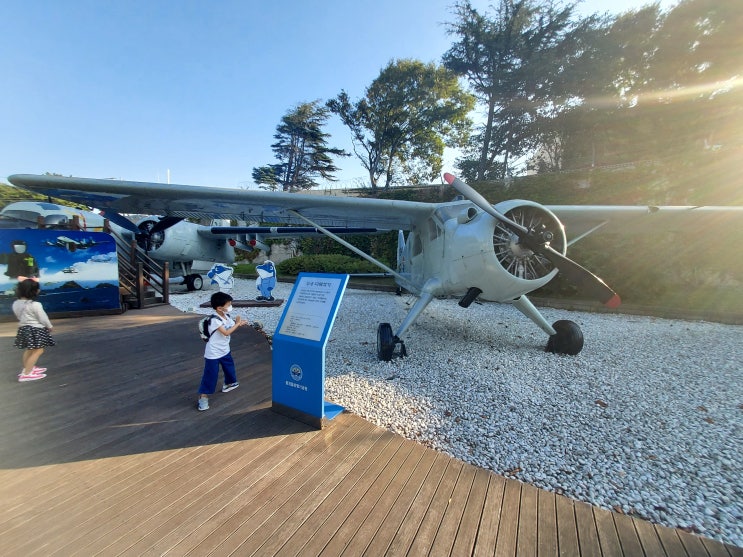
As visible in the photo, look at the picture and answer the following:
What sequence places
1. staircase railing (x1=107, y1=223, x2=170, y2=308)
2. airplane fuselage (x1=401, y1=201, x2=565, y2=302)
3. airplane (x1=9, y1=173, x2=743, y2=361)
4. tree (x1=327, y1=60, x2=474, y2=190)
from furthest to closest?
tree (x1=327, y1=60, x2=474, y2=190), staircase railing (x1=107, y1=223, x2=170, y2=308), airplane fuselage (x1=401, y1=201, x2=565, y2=302), airplane (x1=9, y1=173, x2=743, y2=361)

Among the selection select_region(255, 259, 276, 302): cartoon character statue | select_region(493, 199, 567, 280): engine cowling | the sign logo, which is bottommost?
select_region(255, 259, 276, 302): cartoon character statue

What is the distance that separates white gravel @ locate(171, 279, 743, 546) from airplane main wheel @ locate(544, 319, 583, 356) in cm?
17

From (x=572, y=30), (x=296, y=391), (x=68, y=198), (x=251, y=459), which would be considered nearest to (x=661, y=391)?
(x=296, y=391)

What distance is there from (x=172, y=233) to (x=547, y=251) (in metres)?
14.1

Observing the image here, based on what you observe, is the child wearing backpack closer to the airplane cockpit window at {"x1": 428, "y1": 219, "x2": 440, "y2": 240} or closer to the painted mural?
the airplane cockpit window at {"x1": 428, "y1": 219, "x2": 440, "y2": 240}

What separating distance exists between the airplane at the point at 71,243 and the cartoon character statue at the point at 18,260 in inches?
17.7

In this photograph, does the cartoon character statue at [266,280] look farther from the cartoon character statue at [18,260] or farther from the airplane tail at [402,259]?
the cartoon character statue at [18,260]

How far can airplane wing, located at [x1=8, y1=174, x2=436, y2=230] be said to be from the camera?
4504 millimetres

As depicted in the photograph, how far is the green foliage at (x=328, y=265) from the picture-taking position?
55.4 feet

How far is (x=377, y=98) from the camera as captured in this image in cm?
2953

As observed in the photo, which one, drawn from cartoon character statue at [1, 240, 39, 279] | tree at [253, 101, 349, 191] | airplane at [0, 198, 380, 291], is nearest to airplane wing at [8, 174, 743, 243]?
cartoon character statue at [1, 240, 39, 279]

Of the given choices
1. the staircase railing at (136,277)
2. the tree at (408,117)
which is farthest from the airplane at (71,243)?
the tree at (408,117)

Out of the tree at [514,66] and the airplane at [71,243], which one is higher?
the tree at [514,66]

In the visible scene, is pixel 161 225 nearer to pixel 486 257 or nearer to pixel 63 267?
pixel 63 267
